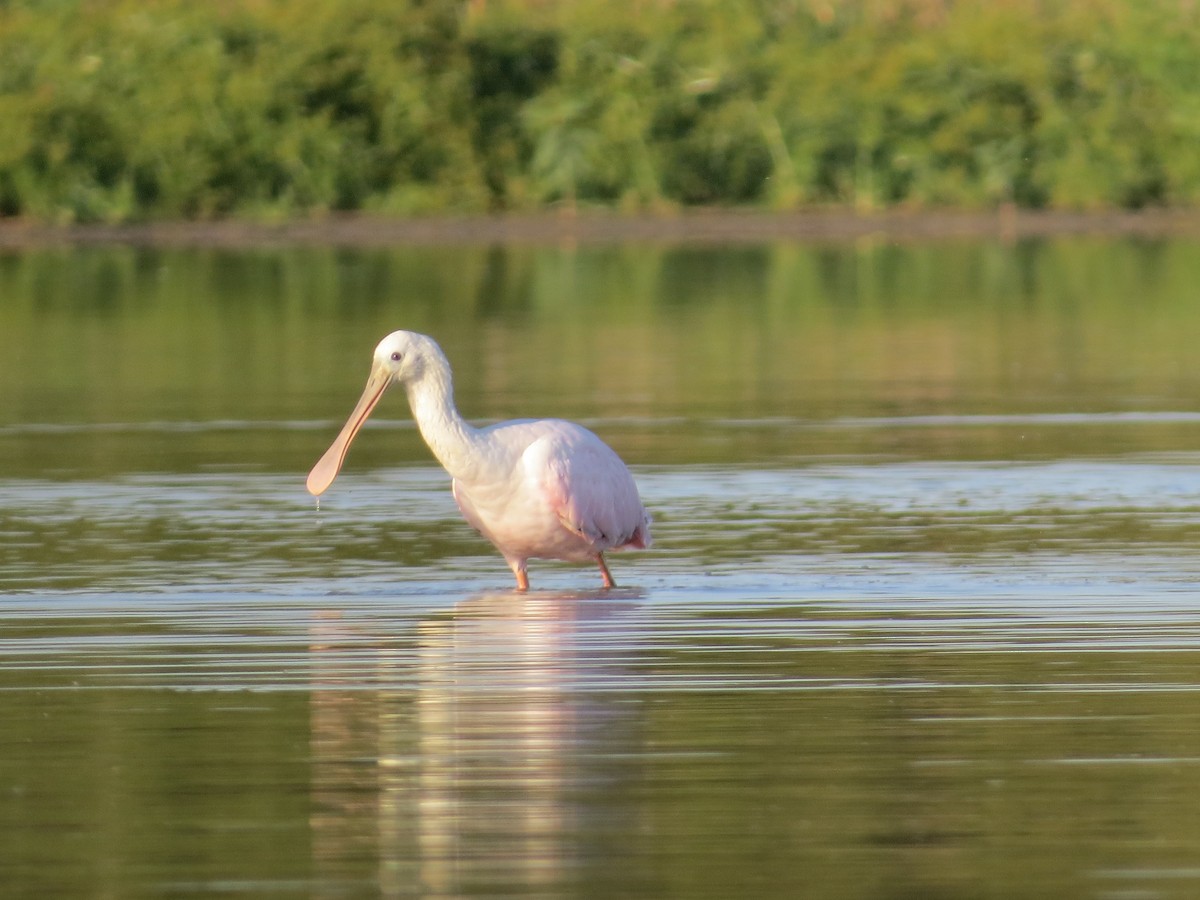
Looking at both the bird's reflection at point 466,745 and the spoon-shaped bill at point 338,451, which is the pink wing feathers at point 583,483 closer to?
the bird's reflection at point 466,745

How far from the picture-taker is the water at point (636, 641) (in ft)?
21.2

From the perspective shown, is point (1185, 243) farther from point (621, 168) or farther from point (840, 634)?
point (840, 634)

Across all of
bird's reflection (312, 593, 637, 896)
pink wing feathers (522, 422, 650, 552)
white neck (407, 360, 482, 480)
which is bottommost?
bird's reflection (312, 593, 637, 896)

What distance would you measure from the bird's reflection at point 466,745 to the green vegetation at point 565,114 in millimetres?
28066

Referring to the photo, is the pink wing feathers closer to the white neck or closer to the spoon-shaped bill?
the white neck

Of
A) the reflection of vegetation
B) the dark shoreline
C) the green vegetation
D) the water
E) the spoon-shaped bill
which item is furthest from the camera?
the green vegetation

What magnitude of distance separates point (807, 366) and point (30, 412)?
16.7 ft

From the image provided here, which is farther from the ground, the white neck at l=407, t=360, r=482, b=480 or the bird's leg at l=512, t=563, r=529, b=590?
the white neck at l=407, t=360, r=482, b=480

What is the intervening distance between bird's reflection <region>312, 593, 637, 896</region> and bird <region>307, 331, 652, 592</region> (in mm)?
437

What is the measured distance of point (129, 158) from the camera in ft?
123

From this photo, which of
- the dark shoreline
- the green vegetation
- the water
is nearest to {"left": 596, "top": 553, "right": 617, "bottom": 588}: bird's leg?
the water

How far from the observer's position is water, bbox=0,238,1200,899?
254 inches

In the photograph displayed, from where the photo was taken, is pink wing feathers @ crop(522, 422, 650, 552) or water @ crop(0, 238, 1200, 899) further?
pink wing feathers @ crop(522, 422, 650, 552)

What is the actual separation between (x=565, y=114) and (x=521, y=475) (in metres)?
28.2
